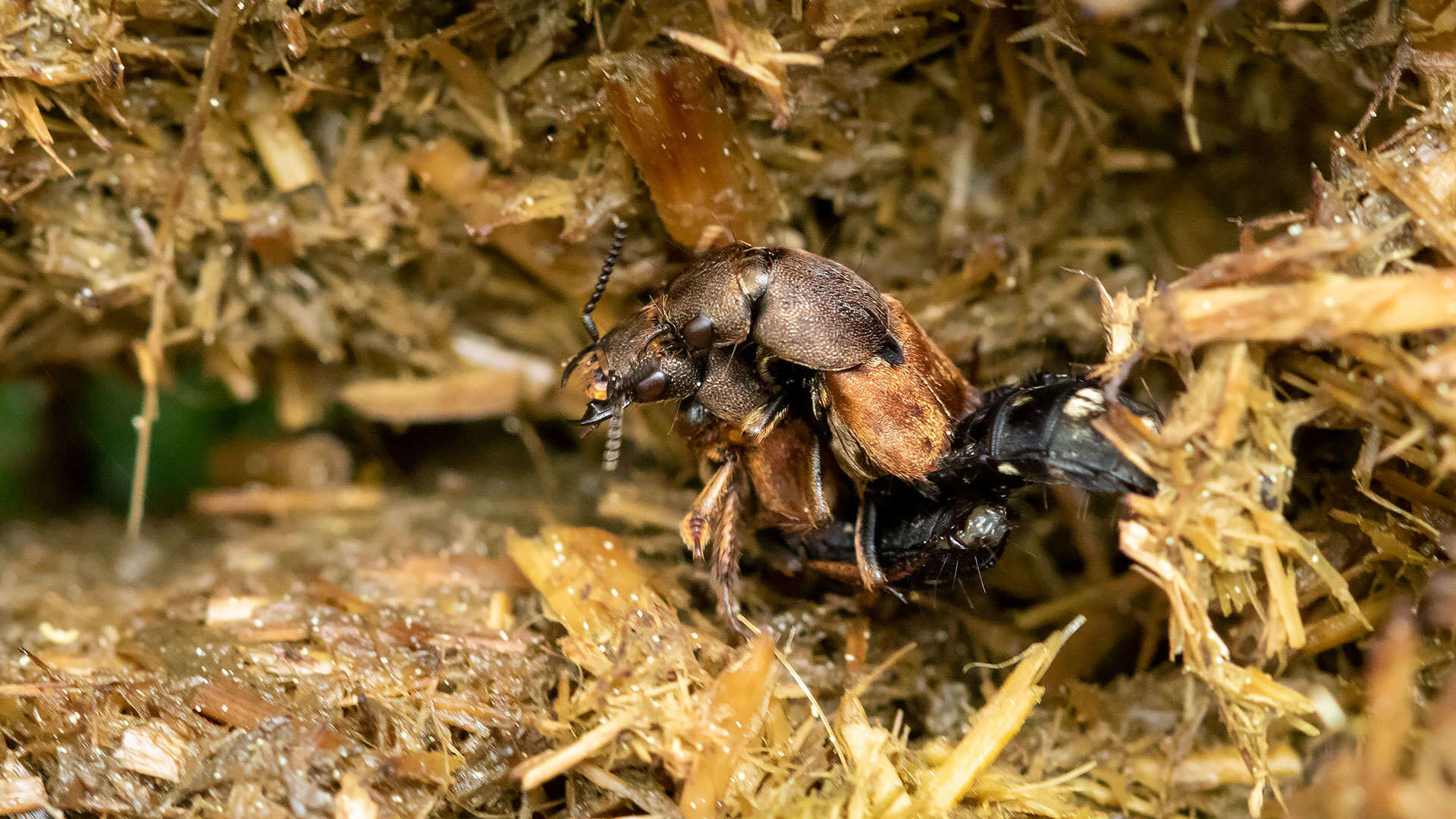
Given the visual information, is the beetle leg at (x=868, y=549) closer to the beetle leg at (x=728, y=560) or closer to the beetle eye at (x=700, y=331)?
the beetle leg at (x=728, y=560)

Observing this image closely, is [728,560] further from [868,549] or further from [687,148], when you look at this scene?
[687,148]

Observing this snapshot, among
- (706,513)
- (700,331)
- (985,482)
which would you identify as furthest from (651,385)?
(985,482)

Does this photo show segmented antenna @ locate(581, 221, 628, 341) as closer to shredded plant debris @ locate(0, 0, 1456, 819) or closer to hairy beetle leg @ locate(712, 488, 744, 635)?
shredded plant debris @ locate(0, 0, 1456, 819)

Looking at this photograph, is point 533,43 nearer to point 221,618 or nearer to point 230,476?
point 221,618

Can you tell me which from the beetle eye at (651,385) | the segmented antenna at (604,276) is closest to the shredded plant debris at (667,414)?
the segmented antenna at (604,276)

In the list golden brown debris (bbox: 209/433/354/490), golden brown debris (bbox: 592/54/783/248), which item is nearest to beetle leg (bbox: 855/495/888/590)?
golden brown debris (bbox: 592/54/783/248)

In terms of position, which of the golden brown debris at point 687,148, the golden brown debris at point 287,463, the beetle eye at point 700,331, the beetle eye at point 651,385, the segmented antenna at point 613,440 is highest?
the golden brown debris at point 687,148
